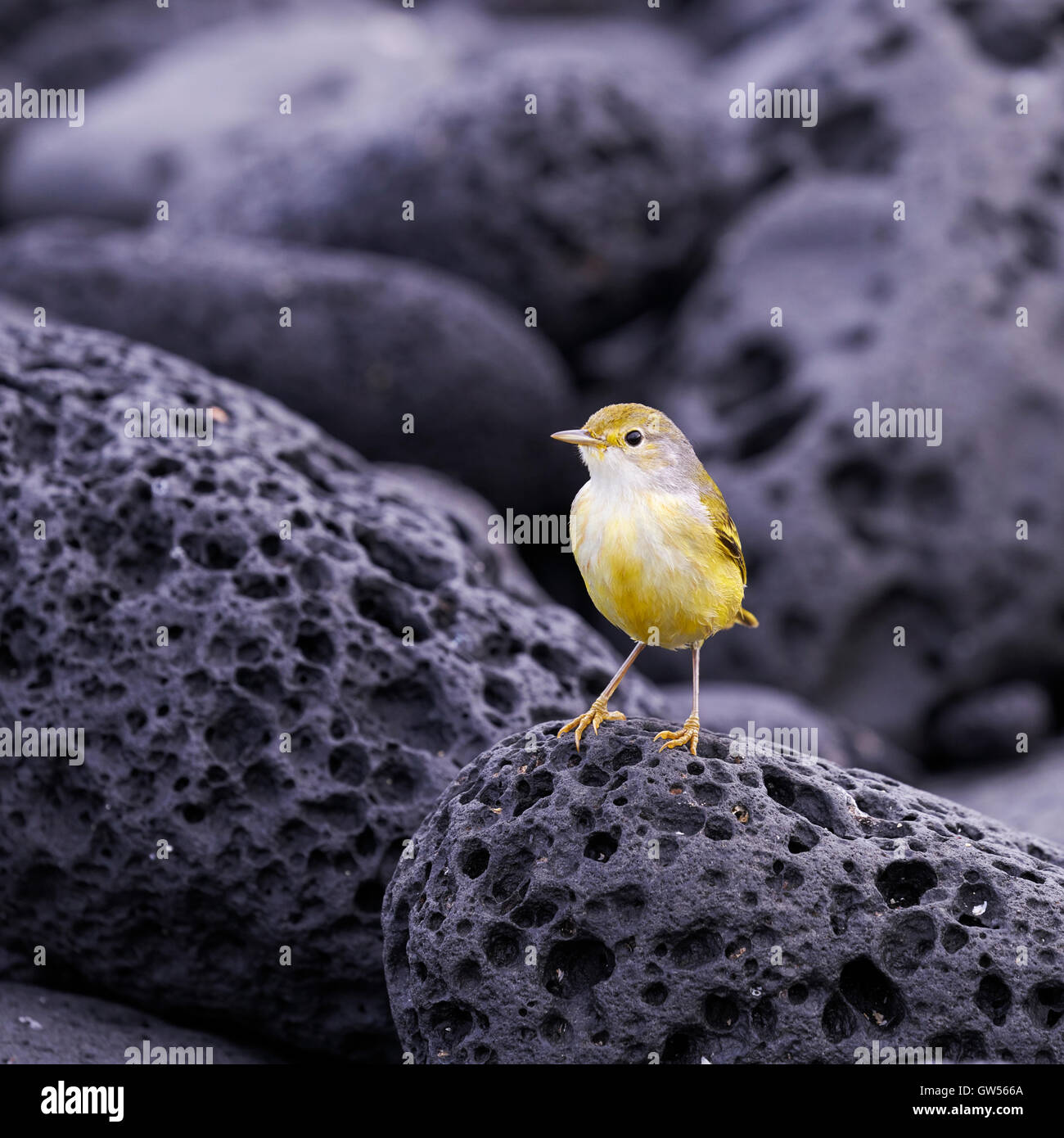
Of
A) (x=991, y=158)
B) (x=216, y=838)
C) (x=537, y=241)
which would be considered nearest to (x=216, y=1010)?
(x=216, y=838)

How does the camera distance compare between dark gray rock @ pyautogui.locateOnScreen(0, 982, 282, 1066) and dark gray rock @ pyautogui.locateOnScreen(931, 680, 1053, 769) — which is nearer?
dark gray rock @ pyautogui.locateOnScreen(0, 982, 282, 1066)

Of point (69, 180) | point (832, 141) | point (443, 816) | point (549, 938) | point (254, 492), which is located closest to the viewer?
point (549, 938)

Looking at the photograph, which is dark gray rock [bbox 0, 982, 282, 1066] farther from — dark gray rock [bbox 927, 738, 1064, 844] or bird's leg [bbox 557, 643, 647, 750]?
dark gray rock [bbox 927, 738, 1064, 844]

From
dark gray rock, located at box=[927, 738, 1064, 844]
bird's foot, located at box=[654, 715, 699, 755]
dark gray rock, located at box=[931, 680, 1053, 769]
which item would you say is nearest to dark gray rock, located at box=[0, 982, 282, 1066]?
bird's foot, located at box=[654, 715, 699, 755]

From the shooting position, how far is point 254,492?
5531mm

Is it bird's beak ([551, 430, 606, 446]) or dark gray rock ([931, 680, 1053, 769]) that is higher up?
bird's beak ([551, 430, 606, 446])

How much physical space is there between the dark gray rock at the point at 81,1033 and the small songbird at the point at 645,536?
2.15m

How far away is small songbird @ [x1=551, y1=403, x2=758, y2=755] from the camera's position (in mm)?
4363

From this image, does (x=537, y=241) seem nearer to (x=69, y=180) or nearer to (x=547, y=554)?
(x=547, y=554)

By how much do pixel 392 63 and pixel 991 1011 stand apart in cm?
1581

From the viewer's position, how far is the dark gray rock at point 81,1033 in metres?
4.79

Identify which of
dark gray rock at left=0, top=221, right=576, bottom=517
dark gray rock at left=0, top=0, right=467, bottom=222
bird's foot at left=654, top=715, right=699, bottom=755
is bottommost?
bird's foot at left=654, top=715, right=699, bottom=755

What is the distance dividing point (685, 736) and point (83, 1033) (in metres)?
2.68

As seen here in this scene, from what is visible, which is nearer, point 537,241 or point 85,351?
point 85,351
